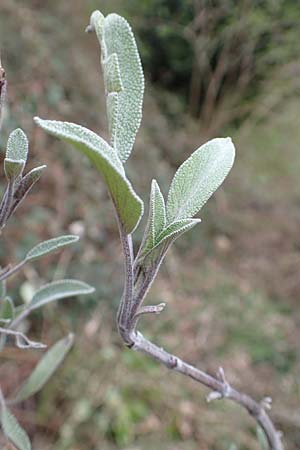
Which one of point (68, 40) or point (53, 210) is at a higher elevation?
point (68, 40)

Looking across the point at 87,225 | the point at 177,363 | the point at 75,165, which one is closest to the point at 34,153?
the point at 75,165

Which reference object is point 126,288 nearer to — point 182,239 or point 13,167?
point 13,167

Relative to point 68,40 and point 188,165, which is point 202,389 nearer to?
point 188,165

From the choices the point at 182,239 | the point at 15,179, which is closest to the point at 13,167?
the point at 15,179

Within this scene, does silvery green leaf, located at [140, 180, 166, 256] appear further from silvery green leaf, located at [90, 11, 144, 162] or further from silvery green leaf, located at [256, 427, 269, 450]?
silvery green leaf, located at [256, 427, 269, 450]

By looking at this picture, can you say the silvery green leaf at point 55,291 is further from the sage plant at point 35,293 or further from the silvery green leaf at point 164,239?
the silvery green leaf at point 164,239

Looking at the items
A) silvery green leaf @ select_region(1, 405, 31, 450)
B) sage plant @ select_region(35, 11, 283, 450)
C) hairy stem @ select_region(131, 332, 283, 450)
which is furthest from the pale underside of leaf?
silvery green leaf @ select_region(1, 405, 31, 450)
